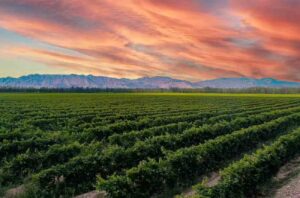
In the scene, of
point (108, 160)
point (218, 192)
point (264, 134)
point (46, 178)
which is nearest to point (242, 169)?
point (218, 192)

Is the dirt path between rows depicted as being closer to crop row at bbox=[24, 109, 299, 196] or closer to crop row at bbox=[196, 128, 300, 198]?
crop row at bbox=[196, 128, 300, 198]

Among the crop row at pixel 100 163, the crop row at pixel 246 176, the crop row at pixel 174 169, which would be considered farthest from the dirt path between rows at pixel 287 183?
the crop row at pixel 100 163

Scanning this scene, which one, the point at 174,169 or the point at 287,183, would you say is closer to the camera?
the point at 174,169

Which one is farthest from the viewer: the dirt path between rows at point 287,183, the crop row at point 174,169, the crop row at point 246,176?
the dirt path between rows at point 287,183

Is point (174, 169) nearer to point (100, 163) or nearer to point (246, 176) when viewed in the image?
point (246, 176)

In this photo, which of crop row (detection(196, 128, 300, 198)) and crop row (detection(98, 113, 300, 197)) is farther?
crop row (detection(98, 113, 300, 197))

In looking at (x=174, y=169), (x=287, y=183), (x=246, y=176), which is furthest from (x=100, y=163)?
(x=287, y=183)

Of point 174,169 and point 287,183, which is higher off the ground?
point 174,169

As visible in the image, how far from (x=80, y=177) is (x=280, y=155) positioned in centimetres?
749

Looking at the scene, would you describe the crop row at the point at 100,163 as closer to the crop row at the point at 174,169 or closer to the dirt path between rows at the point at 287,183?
the crop row at the point at 174,169

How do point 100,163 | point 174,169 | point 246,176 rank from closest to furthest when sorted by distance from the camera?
point 246,176, point 174,169, point 100,163

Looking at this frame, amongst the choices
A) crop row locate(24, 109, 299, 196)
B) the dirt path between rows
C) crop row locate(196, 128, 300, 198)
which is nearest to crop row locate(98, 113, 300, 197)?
crop row locate(24, 109, 299, 196)

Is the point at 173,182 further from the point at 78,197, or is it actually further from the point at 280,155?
the point at 280,155

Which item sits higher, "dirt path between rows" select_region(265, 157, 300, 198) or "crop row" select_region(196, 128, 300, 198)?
"crop row" select_region(196, 128, 300, 198)
